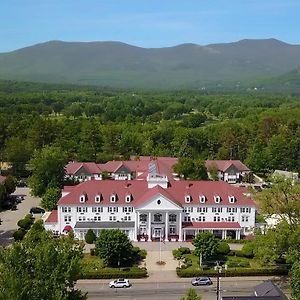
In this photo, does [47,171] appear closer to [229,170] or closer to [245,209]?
[245,209]

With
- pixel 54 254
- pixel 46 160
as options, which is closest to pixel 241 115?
pixel 46 160

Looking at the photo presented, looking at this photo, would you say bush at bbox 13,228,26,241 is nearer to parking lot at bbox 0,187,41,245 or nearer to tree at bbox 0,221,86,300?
parking lot at bbox 0,187,41,245

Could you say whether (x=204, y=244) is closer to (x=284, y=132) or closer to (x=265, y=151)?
(x=265, y=151)

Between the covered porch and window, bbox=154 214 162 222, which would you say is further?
the covered porch

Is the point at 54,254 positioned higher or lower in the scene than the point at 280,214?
higher

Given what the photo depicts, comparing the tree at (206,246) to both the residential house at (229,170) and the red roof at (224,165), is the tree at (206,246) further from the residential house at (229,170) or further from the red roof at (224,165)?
the red roof at (224,165)

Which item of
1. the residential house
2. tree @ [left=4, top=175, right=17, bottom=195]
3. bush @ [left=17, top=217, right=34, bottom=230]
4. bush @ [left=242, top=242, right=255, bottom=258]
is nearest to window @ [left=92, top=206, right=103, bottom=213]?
bush @ [left=17, top=217, right=34, bottom=230]

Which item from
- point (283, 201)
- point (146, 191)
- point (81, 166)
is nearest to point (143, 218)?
point (146, 191)
